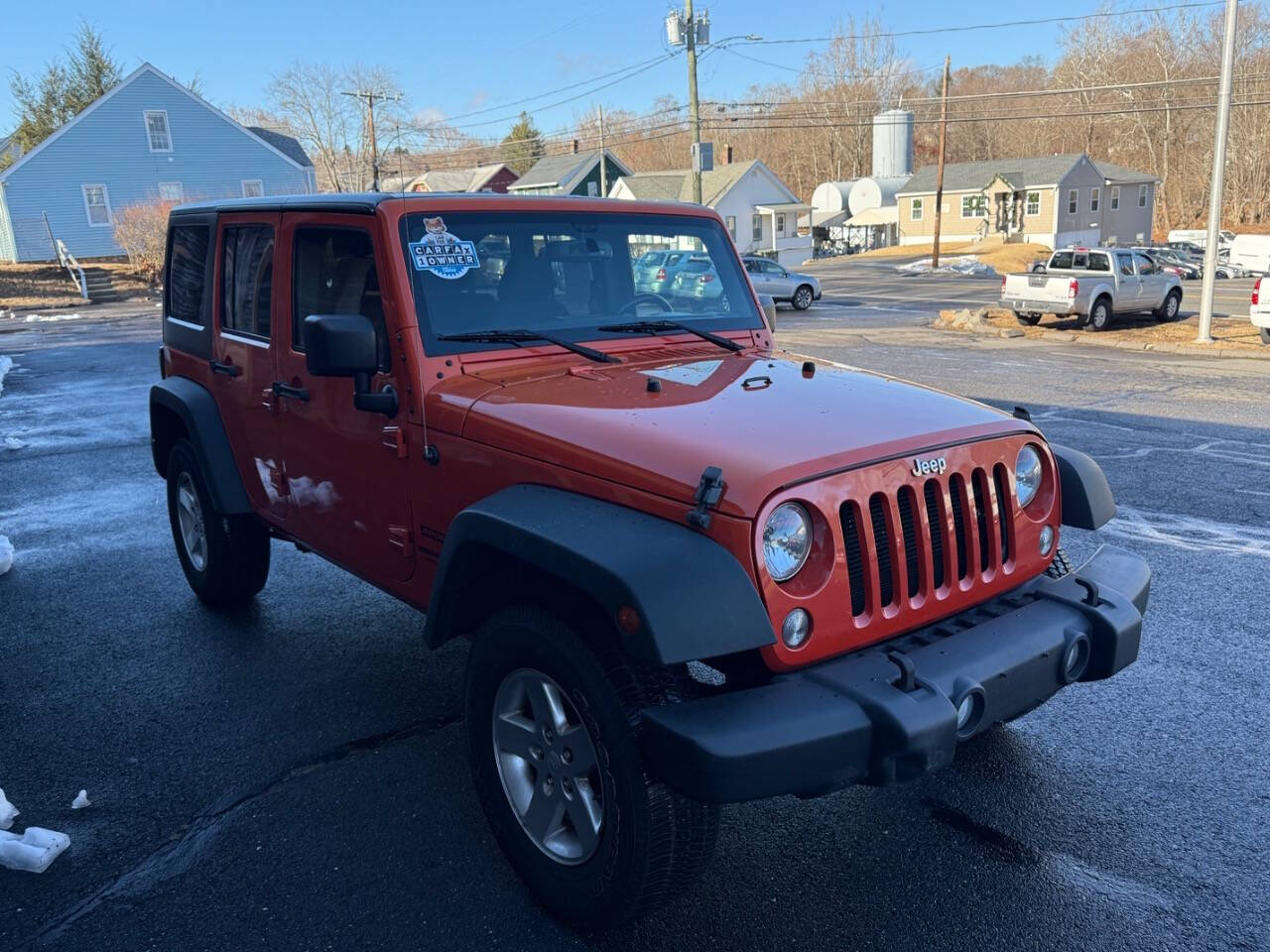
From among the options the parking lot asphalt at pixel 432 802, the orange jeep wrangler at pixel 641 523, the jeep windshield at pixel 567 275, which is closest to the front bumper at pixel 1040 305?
the parking lot asphalt at pixel 432 802

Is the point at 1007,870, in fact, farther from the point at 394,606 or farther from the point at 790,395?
the point at 394,606

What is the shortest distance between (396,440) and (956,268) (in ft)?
162

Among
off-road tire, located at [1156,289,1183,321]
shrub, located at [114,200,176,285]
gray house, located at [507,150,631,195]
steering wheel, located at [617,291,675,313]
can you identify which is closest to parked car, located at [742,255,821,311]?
off-road tire, located at [1156,289,1183,321]

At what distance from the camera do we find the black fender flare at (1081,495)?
132 inches

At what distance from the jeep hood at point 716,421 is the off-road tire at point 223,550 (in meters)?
2.35

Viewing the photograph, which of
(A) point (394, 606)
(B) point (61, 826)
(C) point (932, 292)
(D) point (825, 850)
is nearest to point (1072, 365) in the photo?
(A) point (394, 606)

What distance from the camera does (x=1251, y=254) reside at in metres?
45.8

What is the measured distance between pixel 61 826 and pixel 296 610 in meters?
2.08

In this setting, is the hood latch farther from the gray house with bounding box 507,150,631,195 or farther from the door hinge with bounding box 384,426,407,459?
the gray house with bounding box 507,150,631,195

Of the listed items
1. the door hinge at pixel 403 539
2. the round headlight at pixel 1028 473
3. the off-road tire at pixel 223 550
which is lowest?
the off-road tire at pixel 223 550

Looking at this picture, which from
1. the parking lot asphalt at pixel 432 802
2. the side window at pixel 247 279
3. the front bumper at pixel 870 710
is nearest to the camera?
the front bumper at pixel 870 710

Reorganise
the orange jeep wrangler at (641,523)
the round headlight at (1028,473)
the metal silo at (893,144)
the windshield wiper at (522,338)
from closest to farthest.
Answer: the orange jeep wrangler at (641,523) < the round headlight at (1028,473) < the windshield wiper at (522,338) < the metal silo at (893,144)

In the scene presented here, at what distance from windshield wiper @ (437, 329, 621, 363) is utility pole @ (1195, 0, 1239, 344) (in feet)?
58.0

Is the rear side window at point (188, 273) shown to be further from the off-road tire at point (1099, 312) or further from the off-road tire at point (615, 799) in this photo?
the off-road tire at point (1099, 312)
